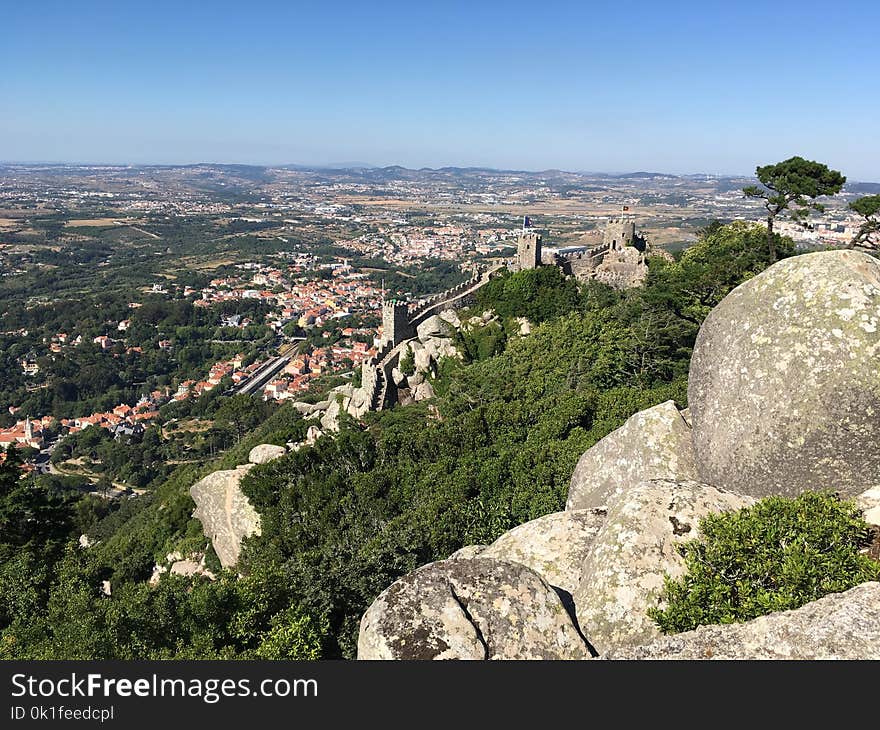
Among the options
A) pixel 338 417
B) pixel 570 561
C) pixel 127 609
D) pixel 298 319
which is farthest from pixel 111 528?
pixel 298 319

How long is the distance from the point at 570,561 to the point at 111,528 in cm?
3131

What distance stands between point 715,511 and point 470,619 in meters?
3.28

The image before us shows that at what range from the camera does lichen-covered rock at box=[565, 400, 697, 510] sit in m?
9.67

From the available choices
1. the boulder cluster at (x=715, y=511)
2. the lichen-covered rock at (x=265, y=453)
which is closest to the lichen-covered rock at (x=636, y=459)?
the boulder cluster at (x=715, y=511)

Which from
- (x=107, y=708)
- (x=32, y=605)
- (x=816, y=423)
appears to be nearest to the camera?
(x=107, y=708)

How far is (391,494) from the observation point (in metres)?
16.2

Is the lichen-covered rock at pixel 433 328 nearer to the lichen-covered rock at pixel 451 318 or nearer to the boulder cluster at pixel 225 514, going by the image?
the lichen-covered rock at pixel 451 318

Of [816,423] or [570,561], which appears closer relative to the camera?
[816,423]

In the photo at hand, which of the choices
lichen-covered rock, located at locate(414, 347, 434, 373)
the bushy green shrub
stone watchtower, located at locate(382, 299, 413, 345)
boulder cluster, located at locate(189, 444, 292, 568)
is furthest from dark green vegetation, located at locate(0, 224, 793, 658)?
stone watchtower, located at locate(382, 299, 413, 345)

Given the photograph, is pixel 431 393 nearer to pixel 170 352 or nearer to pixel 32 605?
pixel 32 605

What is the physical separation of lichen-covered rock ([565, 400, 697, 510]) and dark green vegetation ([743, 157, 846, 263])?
1369 centimetres

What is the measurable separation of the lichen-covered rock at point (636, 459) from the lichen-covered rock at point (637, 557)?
5.15 ft

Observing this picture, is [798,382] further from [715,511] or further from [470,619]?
[470,619]

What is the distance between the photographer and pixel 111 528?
1299 inches
